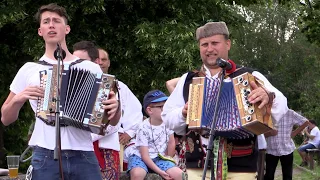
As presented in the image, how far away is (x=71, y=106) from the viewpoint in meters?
4.59

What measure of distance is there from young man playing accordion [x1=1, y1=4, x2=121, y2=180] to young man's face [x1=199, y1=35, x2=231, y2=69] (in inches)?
31.3

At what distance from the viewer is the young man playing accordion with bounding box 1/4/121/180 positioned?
4.63m

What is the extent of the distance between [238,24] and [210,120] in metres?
13.3

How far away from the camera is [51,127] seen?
4.64m

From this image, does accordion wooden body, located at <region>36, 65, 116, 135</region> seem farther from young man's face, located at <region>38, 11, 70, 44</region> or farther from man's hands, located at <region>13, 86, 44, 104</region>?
young man's face, located at <region>38, 11, 70, 44</region>

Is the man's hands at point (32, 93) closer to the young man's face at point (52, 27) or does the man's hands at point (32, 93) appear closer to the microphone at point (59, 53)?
the microphone at point (59, 53)

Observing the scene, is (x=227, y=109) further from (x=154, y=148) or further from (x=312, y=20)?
(x=312, y=20)

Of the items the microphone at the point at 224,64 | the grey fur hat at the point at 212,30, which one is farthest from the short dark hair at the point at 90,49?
the microphone at the point at 224,64

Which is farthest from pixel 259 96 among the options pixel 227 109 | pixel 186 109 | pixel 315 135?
pixel 315 135

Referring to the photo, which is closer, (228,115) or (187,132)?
(228,115)

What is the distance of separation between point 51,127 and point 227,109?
1.26 m

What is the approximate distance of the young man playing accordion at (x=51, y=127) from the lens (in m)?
4.63

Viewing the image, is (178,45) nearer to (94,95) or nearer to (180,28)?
(180,28)

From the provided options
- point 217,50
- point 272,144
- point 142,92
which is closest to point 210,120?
point 217,50
